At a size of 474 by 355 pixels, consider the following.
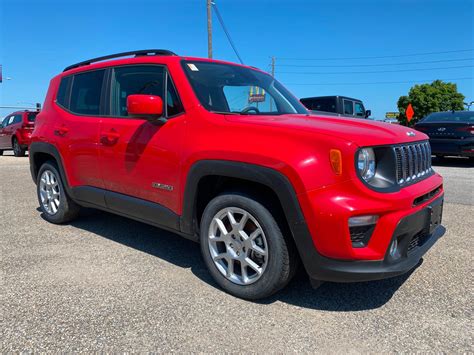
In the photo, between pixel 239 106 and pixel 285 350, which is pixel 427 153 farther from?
pixel 285 350

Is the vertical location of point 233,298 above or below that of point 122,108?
below

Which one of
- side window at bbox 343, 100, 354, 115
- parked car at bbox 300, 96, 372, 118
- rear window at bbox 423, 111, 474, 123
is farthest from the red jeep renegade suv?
side window at bbox 343, 100, 354, 115

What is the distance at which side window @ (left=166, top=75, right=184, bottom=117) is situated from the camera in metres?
3.11

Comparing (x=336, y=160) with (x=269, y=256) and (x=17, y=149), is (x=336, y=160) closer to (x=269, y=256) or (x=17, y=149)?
(x=269, y=256)

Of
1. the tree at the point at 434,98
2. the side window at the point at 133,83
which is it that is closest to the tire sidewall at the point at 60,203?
the side window at the point at 133,83

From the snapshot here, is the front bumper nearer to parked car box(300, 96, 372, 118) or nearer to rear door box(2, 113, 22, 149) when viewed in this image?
parked car box(300, 96, 372, 118)

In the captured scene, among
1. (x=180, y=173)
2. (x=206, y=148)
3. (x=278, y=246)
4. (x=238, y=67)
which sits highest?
(x=238, y=67)

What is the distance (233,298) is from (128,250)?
4.71ft

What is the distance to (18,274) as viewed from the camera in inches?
124

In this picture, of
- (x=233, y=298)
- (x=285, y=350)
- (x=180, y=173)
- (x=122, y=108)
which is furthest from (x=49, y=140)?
(x=285, y=350)

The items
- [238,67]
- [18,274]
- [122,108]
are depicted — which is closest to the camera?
[18,274]

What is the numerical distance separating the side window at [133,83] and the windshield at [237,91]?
300 mm

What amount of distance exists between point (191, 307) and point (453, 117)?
Answer: 33.5 feet

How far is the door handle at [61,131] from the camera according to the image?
419cm
